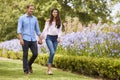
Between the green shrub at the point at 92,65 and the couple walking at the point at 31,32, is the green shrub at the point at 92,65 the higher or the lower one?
the lower one

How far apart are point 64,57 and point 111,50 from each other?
234cm

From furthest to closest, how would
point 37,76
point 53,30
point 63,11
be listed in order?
1. point 63,11
2. point 53,30
3. point 37,76

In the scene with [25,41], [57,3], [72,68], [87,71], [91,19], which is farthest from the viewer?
[91,19]

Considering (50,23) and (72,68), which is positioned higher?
(50,23)

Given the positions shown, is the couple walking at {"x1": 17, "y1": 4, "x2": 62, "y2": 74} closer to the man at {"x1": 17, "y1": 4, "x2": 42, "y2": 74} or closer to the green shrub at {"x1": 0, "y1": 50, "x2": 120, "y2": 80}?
the man at {"x1": 17, "y1": 4, "x2": 42, "y2": 74}

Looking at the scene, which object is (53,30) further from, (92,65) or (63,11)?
(63,11)

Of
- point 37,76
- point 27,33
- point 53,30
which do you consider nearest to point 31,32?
point 27,33

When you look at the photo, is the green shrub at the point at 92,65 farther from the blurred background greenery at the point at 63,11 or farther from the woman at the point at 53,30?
the blurred background greenery at the point at 63,11

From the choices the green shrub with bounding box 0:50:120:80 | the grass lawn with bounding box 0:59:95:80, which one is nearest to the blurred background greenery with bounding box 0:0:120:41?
the green shrub with bounding box 0:50:120:80

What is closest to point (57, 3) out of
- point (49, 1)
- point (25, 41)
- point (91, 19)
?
point (49, 1)

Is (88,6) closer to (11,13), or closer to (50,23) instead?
(11,13)

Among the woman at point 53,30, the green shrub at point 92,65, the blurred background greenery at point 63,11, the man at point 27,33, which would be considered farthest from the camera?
the blurred background greenery at point 63,11

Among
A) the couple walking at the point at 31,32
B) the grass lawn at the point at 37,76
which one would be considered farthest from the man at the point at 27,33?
the grass lawn at the point at 37,76

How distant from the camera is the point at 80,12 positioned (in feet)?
140
